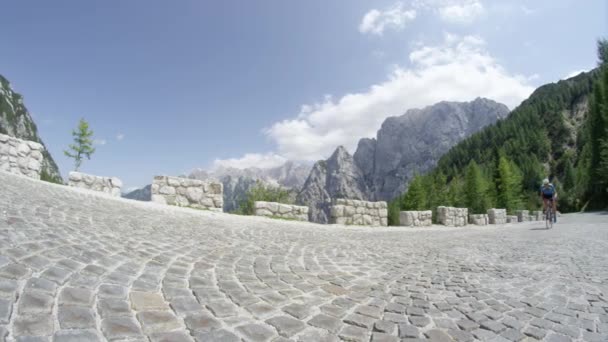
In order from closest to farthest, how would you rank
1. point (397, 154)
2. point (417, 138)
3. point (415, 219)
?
point (415, 219), point (397, 154), point (417, 138)

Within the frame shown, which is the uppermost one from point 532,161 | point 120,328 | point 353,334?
point 532,161

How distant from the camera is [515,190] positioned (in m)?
38.1

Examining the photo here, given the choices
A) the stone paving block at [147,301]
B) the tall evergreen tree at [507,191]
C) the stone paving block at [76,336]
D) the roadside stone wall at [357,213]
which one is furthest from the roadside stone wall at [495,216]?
the stone paving block at [76,336]

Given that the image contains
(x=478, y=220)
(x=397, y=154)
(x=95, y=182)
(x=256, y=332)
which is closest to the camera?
(x=256, y=332)

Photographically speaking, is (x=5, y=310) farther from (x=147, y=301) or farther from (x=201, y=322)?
(x=201, y=322)

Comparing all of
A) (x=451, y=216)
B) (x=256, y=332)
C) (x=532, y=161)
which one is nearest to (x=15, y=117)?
(x=451, y=216)

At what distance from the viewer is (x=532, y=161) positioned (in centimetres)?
7262

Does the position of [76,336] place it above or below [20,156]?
below

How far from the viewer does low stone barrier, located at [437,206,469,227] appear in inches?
616

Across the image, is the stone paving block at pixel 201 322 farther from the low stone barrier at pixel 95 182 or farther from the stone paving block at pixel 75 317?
A: the low stone barrier at pixel 95 182

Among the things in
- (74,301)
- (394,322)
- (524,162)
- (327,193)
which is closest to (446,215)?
(394,322)

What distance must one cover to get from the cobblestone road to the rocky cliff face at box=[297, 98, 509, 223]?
12465 centimetres

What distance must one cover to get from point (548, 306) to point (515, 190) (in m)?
43.8

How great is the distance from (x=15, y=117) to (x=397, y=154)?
145m
